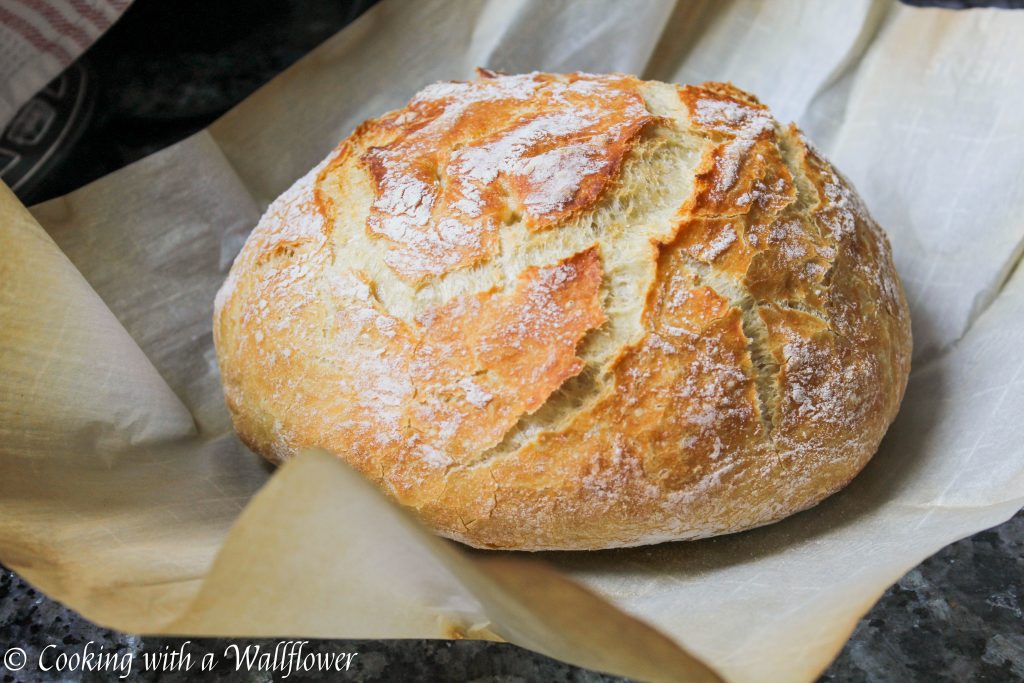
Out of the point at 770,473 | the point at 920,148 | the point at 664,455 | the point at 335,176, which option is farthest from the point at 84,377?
the point at 920,148

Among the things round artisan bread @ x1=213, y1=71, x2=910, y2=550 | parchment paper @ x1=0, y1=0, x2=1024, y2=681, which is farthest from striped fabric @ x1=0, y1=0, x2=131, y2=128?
round artisan bread @ x1=213, y1=71, x2=910, y2=550

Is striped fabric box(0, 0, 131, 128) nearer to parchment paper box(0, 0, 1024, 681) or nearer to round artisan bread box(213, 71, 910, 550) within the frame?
parchment paper box(0, 0, 1024, 681)

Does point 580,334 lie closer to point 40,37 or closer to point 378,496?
point 378,496

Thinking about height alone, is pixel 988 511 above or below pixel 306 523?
below

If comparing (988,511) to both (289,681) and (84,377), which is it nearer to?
(289,681)

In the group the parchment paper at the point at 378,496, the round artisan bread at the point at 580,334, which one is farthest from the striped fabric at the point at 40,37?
the round artisan bread at the point at 580,334

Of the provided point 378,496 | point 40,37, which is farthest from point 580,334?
point 40,37

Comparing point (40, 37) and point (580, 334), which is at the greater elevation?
point (40, 37)
